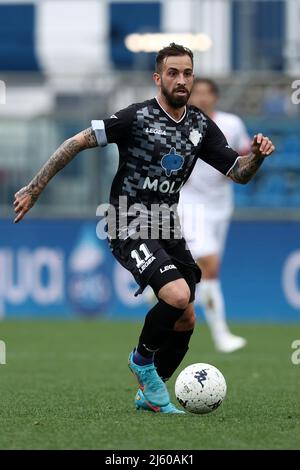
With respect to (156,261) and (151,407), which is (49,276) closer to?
(151,407)

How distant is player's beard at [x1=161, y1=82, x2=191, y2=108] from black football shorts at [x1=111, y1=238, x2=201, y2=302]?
809mm

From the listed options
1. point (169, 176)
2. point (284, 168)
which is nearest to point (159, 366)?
point (169, 176)

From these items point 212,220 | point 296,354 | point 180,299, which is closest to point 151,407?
point 180,299

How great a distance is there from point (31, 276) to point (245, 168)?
901cm

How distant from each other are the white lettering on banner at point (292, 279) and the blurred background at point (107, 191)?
1 cm

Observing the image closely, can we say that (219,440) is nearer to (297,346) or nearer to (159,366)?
(159,366)

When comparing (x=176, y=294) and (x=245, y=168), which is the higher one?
(x=245, y=168)

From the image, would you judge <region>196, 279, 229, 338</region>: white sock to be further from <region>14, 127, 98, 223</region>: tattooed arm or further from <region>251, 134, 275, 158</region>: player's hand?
<region>14, 127, 98, 223</region>: tattooed arm

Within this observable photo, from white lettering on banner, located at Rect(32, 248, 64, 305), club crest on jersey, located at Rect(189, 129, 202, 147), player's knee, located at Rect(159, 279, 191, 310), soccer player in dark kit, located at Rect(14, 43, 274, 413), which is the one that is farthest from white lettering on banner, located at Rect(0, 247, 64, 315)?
player's knee, located at Rect(159, 279, 191, 310)

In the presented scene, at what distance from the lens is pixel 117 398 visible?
7.63m

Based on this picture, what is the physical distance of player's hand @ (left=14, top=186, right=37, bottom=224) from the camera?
6.62m

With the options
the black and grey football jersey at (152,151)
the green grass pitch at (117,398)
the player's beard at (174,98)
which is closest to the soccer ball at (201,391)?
the green grass pitch at (117,398)

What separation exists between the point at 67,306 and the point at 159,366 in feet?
29.0

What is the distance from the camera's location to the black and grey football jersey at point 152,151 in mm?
6875
